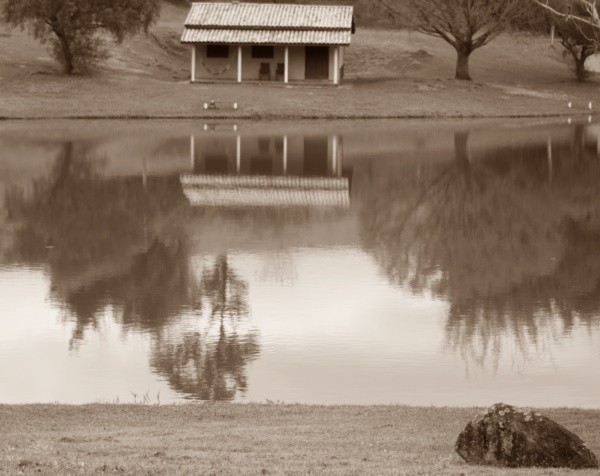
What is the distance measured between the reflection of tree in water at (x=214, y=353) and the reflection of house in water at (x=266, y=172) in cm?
1327

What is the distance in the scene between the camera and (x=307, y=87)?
69312 mm

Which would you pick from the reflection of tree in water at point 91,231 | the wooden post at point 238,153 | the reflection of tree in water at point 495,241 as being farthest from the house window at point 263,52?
the reflection of tree in water at point 91,231

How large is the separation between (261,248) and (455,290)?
5806mm

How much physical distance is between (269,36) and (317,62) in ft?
12.4

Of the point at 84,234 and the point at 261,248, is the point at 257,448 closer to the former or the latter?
the point at 261,248

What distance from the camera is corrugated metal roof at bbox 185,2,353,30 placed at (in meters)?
71.3

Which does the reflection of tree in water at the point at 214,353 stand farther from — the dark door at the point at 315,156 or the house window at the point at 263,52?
the house window at the point at 263,52

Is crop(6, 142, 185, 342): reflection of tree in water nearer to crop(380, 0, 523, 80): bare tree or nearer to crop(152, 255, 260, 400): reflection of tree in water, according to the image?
crop(152, 255, 260, 400): reflection of tree in water

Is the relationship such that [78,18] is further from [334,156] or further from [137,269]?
[137,269]

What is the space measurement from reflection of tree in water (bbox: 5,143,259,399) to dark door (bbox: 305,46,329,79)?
34.8 meters

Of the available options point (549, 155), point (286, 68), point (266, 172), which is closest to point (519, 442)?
point (266, 172)

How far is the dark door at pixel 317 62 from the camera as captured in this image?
239 ft

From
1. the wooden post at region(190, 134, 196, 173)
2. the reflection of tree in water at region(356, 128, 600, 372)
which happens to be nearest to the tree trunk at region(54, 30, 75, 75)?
the wooden post at region(190, 134, 196, 173)

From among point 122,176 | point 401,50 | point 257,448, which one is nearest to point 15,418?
point 257,448
